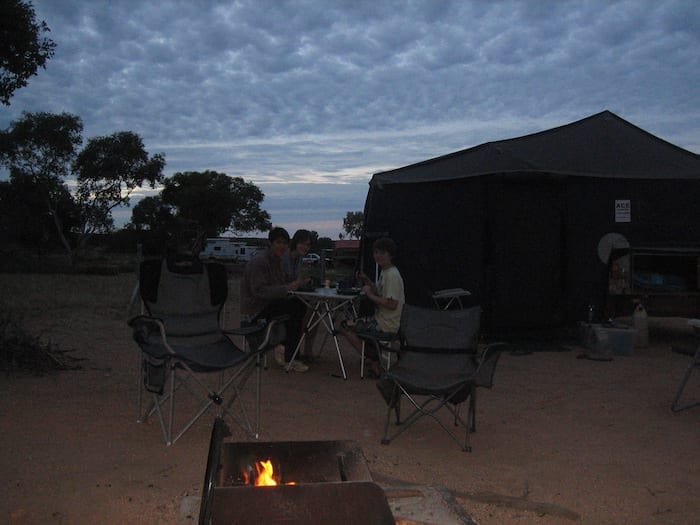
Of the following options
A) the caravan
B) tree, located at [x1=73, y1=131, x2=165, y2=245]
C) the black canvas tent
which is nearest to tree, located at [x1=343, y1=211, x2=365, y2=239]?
the caravan

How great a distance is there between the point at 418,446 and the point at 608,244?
189 inches

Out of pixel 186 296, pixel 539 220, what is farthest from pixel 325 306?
pixel 539 220

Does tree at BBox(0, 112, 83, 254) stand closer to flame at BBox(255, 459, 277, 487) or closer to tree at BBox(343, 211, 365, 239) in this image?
flame at BBox(255, 459, 277, 487)

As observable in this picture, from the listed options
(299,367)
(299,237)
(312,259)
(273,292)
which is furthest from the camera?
(312,259)

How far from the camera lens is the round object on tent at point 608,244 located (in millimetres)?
7469

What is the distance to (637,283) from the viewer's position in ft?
24.4

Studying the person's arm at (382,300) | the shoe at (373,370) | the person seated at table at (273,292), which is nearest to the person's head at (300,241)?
the person seated at table at (273,292)

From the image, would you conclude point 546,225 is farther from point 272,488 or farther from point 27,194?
point 27,194

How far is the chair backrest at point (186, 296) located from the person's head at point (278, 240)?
3.57ft

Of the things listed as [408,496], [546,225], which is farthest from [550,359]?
[408,496]

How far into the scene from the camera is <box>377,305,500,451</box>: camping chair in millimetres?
3652

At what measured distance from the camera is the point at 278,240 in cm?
532

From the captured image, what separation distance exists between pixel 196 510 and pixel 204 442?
Answer: 126 cm

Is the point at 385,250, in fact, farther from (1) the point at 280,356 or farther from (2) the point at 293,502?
(2) the point at 293,502
